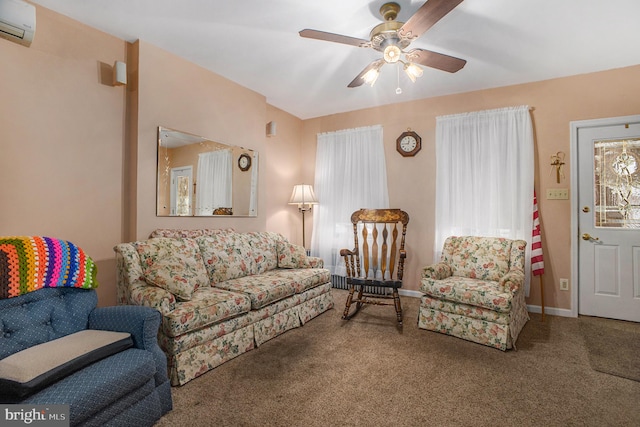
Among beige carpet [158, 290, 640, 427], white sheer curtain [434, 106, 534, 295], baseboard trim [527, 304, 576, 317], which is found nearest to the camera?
beige carpet [158, 290, 640, 427]

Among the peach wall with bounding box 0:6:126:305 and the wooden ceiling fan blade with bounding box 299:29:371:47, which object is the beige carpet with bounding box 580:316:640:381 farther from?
the peach wall with bounding box 0:6:126:305

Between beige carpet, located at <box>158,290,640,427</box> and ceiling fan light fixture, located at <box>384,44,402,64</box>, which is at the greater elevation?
ceiling fan light fixture, located at <box>384,44,402,64</box>

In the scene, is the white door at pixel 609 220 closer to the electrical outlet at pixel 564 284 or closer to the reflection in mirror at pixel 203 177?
the electrical outlet at pixel 564 284

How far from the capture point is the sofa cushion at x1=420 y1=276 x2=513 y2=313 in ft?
8.32

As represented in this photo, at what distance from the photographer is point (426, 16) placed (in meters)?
1.89

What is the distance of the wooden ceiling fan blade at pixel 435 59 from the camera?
7.72 ft

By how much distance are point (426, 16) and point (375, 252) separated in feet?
8.92

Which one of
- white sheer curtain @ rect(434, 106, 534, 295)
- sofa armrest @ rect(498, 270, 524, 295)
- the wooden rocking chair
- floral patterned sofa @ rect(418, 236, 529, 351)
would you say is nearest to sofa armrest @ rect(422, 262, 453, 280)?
floral patterned sofa @ rect(418, 236, 529, 351)

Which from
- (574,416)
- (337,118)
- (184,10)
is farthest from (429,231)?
(184,10)

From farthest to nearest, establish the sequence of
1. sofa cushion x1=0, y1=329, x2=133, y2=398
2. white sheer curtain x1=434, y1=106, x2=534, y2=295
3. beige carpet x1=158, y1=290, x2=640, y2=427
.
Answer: white sheer curtain x1=434, y1=106, x2=534, y2=295 < beige carpet x1=158, y1=290, x2=640, y2=427 < sofa cushion x1=0, y1=329, x2=133, y2=398

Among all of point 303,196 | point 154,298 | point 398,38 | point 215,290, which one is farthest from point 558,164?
point 154,298

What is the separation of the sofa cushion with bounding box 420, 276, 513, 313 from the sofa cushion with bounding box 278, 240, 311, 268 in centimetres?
129

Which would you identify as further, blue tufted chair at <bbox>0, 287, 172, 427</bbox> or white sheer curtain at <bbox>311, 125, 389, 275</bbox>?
white sheer curtain at <bbox>311, 125, 389, 275</bbox>

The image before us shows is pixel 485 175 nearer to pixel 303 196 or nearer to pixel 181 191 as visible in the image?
pixel 303 196
